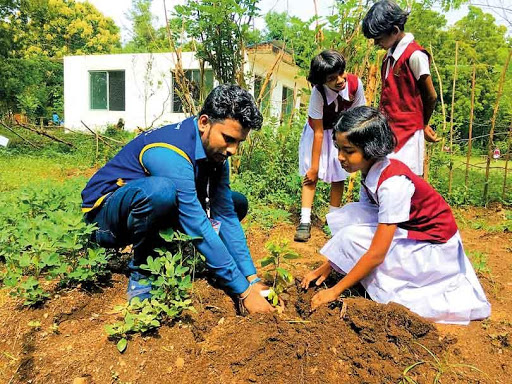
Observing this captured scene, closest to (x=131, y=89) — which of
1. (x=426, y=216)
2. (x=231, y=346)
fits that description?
(x=426, y=216)

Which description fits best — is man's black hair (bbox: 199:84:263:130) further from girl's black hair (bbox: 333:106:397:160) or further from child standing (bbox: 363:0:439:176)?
child standing (bbox: 363:0:439:176)

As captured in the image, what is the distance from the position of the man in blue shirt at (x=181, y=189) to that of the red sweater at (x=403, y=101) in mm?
1190

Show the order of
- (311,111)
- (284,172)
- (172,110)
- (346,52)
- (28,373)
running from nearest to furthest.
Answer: (28,373) → (311,111) → (346,52) → (284,172) → (172,110)

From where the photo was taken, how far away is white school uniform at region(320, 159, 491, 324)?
206 centimetres

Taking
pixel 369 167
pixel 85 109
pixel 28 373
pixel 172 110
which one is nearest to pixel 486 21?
pixel 172 110

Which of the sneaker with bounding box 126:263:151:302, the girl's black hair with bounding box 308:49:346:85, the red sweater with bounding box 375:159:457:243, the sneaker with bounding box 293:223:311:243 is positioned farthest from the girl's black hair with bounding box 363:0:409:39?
the sneaker with bounding box 126:263:151:302

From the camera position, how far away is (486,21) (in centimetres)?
2270

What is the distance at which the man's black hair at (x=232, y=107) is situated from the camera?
1.92 meters

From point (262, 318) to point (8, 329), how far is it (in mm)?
1202

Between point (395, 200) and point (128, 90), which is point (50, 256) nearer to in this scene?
point (395, 200)

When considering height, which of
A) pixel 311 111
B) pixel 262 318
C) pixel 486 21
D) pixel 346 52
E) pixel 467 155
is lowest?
pixel 262 318

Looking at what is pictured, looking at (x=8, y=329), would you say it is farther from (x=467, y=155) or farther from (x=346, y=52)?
(x=467, y=155)

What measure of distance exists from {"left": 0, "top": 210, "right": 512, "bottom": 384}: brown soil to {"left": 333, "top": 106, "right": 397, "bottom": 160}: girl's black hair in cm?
78

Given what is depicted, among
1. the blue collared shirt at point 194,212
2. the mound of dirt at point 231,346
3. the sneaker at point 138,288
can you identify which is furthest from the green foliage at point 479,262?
the sneaker at point 138,288
